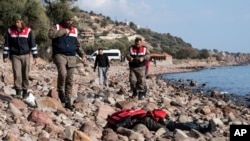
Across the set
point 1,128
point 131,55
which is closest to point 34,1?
point 131,55

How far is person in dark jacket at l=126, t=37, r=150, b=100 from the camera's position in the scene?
12.3 m

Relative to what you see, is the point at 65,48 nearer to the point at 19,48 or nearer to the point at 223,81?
the point at 19,48

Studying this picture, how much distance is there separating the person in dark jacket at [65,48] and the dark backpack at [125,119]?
138 centimetres

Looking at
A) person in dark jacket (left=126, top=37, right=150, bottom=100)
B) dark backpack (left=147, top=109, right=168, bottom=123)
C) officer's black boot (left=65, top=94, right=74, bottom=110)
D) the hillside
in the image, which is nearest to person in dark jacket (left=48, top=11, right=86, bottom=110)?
officer's black boot (left=65, top=94, right=74, bottom=110)

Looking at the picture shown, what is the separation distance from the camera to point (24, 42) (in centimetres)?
932

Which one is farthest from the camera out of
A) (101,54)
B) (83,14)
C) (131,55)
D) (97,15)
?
(97,15)

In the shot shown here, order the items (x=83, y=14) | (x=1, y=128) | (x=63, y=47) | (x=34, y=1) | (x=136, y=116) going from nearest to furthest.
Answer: (x=1, y=128), (x=136, y=116), (x=63, y=47), (x=34, y=1), (x=83, y=14)

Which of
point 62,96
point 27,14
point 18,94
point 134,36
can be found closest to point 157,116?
point 62,96

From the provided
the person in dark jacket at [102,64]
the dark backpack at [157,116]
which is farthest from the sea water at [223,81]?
the dark backpack at [157,116]

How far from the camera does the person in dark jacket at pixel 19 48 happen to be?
9242 mm

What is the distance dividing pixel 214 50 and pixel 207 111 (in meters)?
186

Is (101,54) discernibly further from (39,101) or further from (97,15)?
(97,15)

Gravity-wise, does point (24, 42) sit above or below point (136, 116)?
above

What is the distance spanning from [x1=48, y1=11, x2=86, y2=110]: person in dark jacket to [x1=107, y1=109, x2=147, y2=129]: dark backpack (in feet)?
4.53
